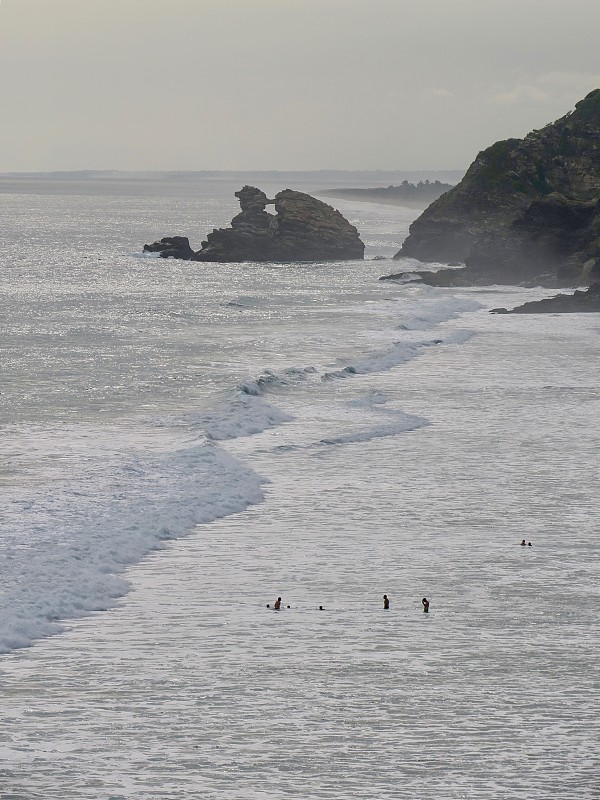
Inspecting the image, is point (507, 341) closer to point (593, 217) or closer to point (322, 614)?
point (593, 217)

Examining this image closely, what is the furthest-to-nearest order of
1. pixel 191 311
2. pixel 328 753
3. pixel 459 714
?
pixel 191 311 < pixel 459 714 < pixel 328 753

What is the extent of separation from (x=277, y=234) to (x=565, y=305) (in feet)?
160

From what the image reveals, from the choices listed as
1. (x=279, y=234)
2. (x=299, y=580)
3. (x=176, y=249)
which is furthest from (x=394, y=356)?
(x=176, y=249)

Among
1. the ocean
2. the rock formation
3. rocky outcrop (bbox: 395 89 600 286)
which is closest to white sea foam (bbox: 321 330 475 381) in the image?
the ocean

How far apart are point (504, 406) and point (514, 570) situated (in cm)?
1837

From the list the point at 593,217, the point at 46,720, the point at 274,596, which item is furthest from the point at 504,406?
the point at 593,217

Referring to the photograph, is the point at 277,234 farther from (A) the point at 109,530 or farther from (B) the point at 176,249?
(A) the point at 109,530

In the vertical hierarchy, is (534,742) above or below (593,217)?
below

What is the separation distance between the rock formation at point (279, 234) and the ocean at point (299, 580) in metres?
67.1

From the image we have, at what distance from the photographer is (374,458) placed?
1300 inches

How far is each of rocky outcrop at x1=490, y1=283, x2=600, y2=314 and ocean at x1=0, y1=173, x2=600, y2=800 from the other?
854 inches

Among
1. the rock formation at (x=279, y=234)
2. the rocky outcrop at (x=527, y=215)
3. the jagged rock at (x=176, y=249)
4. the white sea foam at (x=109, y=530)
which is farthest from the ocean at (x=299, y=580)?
the jagged rock at (x=176, y=249)

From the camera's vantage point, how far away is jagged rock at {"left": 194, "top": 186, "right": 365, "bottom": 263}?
117438 millimetres

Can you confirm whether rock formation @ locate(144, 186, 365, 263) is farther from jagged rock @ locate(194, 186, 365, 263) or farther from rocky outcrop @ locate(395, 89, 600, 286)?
rocky outcrop @ locate(395, 89, 600, 286)
